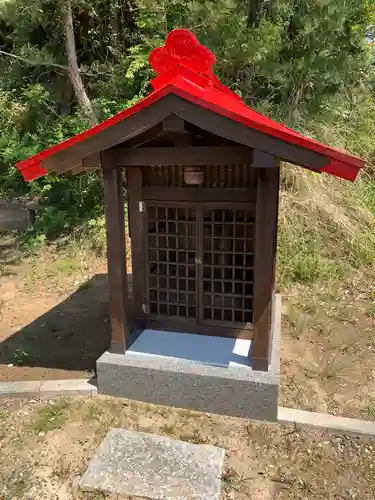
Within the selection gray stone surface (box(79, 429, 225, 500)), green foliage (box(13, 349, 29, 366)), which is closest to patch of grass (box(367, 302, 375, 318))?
gray stone surface (box(79, 429, 225, 500))

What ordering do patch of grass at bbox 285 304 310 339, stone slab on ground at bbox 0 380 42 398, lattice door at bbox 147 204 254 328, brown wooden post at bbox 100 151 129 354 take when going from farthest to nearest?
1. patch of grass at bbox 285 304 310 339
2. lattice door at bbox 147 204 254 328
3. stone slab on ground at bbox 0 380 42 398
4. brown wooden post at bbox 100 151 129 354

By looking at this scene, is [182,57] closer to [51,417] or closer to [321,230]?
[51,417]

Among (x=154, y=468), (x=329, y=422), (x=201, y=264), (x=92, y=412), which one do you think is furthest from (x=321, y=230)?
(x=154, y=468)

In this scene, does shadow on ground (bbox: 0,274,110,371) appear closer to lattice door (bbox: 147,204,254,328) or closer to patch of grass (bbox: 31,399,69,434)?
patch of grass (bbox: 31,399,69,434)

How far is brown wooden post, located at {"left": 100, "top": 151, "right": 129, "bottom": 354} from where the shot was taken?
13.8 feet

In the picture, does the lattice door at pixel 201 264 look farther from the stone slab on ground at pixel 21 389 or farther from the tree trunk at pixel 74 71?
the tree trunk at pixel 74 71

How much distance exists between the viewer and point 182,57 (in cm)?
436

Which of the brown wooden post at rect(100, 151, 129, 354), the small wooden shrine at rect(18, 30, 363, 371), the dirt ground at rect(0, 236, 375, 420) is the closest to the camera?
the small wooden shrine at rect(18, 30, 363, 371)

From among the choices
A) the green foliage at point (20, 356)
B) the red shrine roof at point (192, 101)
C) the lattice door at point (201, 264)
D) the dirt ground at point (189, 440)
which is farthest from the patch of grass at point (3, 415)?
the red shrine roof at point (192, 101)

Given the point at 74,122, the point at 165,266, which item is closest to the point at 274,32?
the point at 74,122

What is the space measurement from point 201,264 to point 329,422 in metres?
2.16

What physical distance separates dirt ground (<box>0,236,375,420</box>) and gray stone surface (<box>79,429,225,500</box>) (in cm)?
127

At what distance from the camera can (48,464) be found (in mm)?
3479

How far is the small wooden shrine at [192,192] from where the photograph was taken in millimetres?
3561
